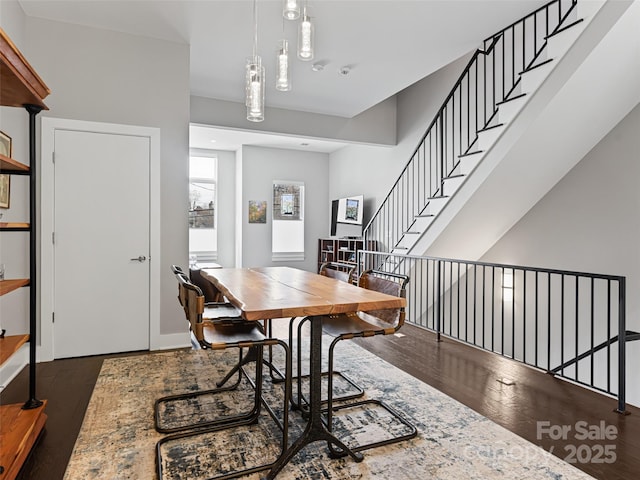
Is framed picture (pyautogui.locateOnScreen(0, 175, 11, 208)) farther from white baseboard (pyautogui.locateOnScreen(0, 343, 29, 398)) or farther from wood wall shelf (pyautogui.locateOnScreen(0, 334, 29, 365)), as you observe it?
wood wall shelf (pyautogui.locateOnScreen(0, 334, 29, 365))

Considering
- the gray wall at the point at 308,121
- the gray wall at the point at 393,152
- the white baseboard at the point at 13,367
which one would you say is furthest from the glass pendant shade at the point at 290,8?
the gray wall at the point at 393,152

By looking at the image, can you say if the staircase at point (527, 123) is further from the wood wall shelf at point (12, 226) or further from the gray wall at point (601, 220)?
the wood wall shelf at point (12, 226)

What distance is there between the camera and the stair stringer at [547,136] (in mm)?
2979

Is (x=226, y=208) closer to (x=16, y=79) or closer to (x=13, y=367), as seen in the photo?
(x=13, y=367)

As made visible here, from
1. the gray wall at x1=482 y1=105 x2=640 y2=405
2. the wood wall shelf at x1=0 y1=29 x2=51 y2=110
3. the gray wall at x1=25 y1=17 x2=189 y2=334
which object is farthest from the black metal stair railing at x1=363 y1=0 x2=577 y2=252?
the wood wall shelf at x1=0 y1=29 x2=51 y2=110

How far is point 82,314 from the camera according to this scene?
11.9 ft

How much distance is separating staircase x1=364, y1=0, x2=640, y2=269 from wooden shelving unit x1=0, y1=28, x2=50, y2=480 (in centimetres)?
344

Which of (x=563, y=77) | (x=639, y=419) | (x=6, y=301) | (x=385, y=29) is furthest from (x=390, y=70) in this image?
(x=6, y=301)

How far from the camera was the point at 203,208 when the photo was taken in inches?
359

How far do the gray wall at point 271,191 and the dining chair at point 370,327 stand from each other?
644 centimetres

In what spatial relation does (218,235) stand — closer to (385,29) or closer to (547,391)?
(385,29)

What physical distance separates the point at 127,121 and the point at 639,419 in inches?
178

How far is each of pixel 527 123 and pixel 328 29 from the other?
78.2 inches

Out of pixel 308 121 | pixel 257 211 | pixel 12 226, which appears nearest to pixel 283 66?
pixel 12 226
